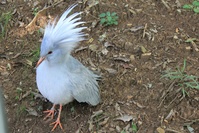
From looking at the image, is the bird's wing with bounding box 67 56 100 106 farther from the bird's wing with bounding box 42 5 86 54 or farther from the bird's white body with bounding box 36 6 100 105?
the bird's wing with bounding box 42 5 86 54

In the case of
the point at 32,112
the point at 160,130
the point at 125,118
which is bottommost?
the point at 160,130

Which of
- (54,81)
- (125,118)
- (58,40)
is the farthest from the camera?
(125,118)

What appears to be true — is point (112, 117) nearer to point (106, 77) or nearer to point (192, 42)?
point (106, 77)

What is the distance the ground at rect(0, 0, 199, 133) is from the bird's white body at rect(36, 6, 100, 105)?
37 cm

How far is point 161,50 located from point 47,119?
1.61 meters

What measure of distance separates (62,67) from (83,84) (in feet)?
1.10

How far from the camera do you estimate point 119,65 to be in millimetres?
4426

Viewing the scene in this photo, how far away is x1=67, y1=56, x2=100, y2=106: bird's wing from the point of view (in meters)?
3.76

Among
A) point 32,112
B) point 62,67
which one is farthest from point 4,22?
point 62,67

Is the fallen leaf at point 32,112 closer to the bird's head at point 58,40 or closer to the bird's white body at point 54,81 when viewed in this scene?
the bird's white body at point 54,81

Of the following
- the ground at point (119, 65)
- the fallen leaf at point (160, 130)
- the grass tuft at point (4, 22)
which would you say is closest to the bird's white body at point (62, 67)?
the ground at point (119, 65)

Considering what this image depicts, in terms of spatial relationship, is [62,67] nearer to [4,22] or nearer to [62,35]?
[62,35]

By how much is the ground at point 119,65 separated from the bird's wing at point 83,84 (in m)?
0.17

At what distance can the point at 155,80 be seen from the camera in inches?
167
